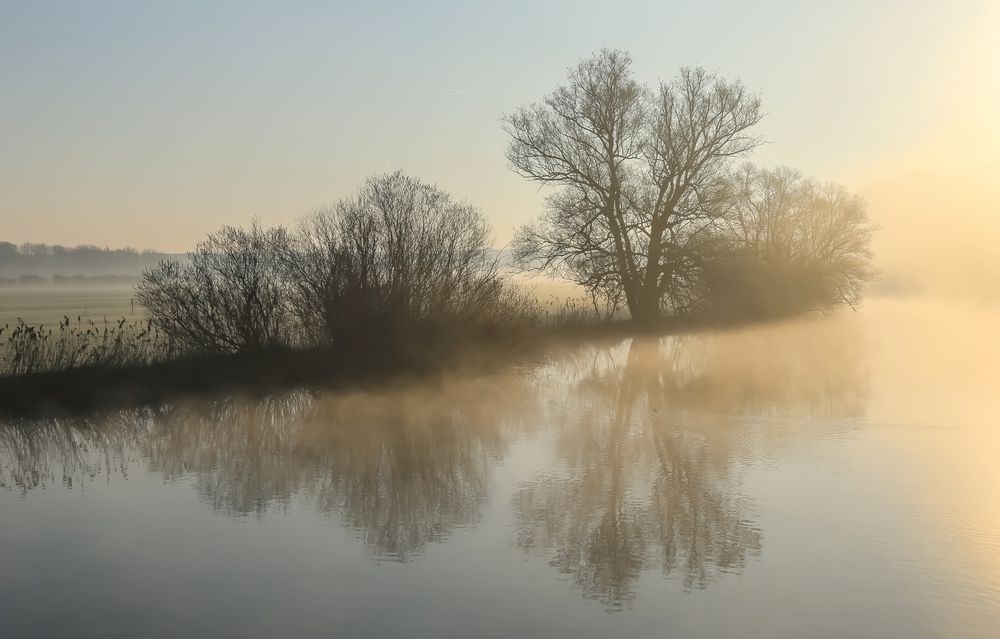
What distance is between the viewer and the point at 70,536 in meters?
8.09

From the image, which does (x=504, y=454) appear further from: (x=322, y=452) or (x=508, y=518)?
(x=508, y=518)

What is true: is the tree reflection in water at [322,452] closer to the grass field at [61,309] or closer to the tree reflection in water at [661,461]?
the tree reflection in water at [661,461]

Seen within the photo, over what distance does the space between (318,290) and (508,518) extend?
11585mm

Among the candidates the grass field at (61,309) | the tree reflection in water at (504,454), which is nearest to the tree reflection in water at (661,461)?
the tree reflection in water at (504,454)

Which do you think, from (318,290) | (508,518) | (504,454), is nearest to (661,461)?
(504,454)

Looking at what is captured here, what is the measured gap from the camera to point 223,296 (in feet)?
61.5

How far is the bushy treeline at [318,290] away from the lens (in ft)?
61.4

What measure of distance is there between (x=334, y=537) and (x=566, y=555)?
1.97 m

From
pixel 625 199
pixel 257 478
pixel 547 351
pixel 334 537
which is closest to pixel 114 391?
pixel 257 478

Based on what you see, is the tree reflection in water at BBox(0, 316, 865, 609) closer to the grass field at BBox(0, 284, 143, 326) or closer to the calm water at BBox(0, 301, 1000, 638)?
the calm water at BBox(0, 301, 1000, 638)

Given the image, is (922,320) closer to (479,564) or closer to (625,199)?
(625,199)

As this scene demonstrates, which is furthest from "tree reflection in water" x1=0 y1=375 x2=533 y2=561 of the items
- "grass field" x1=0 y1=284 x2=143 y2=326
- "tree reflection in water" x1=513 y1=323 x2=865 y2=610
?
"grass field" x1=0 y1=284 x2=143 y2=326

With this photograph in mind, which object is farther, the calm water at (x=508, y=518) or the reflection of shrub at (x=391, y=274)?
the reflection of shrub at (x=391, y=274)

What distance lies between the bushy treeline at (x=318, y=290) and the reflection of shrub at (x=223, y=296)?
2 cm
